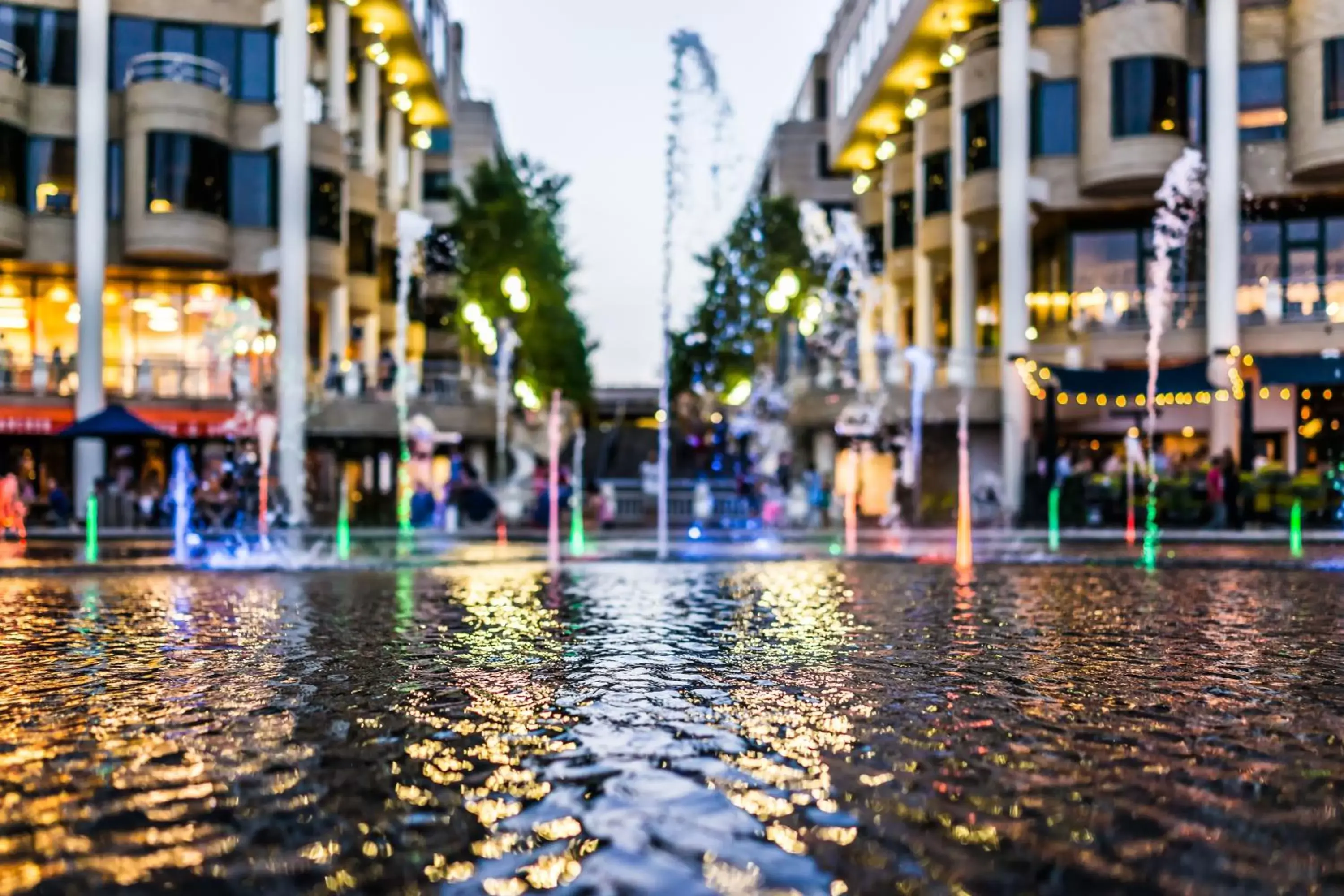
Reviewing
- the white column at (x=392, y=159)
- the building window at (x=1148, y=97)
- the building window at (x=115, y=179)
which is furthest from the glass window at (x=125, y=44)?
the building window at (x=1148, y=97)

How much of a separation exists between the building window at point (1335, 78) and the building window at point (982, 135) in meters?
8.34

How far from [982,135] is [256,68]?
69.0ft

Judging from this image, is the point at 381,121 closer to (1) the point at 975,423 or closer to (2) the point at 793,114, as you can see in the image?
(1) the point at 975,423

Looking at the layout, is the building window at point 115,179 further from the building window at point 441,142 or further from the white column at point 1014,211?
the building window at point 441,142

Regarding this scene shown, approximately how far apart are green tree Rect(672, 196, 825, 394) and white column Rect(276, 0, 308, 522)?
21.4 metres

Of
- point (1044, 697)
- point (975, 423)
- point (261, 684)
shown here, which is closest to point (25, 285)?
point (975, 423)

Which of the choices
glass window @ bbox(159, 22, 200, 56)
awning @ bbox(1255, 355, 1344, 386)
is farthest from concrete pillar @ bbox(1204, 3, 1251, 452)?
glass window @ bbox(159, 22, 200, 56)

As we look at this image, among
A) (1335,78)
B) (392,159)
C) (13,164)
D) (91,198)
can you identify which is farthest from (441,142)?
(1335,78)

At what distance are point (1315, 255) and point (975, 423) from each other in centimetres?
1026

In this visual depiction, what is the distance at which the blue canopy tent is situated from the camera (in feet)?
95.2

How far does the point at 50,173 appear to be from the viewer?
3781 centimetres

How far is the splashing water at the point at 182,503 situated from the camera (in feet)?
72.1

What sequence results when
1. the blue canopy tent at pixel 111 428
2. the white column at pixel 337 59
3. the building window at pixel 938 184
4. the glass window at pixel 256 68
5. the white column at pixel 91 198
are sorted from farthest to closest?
the building window at pixel 938 184, the white column at pixel 337 59, the glass window at pixel 256 68, the white column at pixel 91 198, the blue canopy tent at pixel 111 428

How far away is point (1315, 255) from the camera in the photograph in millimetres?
37375
